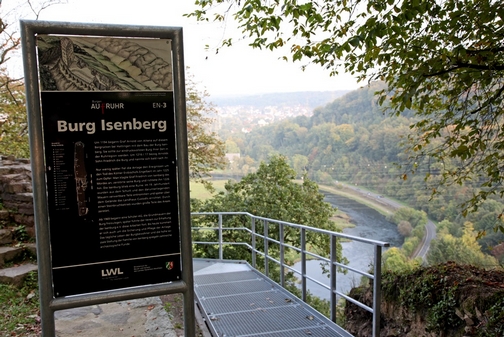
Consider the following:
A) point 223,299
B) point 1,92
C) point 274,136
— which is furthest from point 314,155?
point 223,299

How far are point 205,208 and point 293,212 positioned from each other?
A: 10.4 feet

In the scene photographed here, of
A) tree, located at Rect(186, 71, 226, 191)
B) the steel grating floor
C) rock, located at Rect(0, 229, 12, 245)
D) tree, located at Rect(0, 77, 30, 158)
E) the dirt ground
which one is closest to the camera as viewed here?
the steel grating floor

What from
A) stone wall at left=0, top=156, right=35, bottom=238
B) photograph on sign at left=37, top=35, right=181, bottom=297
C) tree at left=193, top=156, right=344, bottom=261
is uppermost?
photograph on sign at left=37, top=35, right=181, bottom=297

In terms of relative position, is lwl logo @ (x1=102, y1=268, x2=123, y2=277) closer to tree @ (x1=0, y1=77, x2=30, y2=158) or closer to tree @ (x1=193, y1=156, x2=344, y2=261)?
tree @ (x1=193, y1=156, x2=344, y2=261)

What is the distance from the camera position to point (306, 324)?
426 centimetres

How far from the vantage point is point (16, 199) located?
705cm

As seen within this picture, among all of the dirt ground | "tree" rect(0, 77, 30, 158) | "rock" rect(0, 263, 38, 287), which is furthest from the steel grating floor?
"tree" rect(0, 77, 30, 158)

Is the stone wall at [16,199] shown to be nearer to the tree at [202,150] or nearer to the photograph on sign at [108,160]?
the photograph on sign at [108,160]

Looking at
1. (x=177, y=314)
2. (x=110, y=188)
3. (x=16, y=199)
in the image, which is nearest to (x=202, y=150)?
(x=16, y=199)

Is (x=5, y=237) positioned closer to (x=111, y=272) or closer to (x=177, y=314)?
(x=177, y=314)

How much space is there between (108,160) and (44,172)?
1.19 feet

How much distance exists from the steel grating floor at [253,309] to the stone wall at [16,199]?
3076mm

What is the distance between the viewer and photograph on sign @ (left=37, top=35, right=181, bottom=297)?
2395 mm

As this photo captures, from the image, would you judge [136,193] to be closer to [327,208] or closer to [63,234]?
[63,234]
